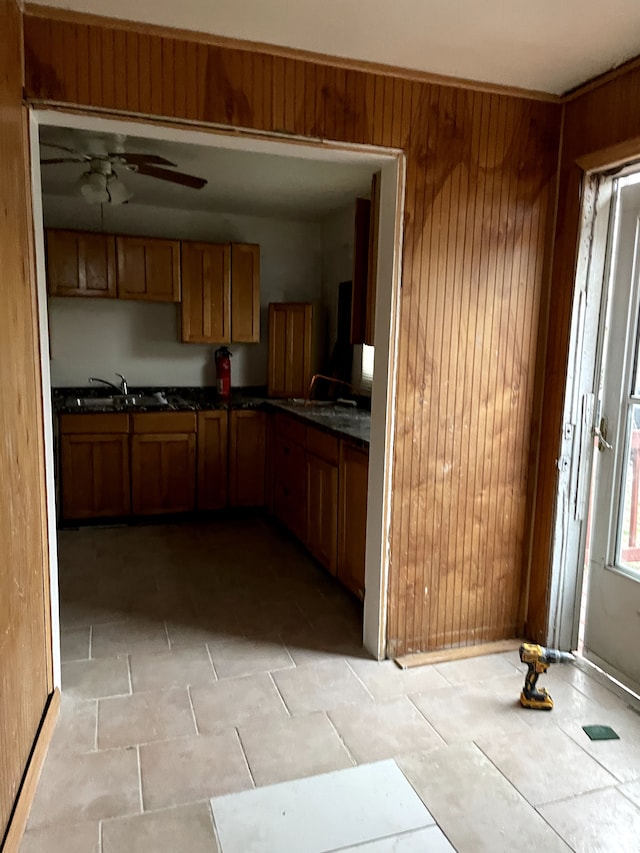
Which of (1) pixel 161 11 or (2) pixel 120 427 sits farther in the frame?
(2) pixel 120 427

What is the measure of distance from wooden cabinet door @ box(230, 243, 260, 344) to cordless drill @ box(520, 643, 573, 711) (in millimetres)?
3289

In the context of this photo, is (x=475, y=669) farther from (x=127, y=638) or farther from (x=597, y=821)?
(x=127, y=638)

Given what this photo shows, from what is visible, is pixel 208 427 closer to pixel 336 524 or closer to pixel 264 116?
pixel 336 524

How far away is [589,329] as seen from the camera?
2.55 m

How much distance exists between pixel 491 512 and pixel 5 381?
2.01 meters

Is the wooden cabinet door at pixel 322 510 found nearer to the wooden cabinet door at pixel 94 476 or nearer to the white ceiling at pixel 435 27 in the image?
the wooden cabinet door at pixel 94 476

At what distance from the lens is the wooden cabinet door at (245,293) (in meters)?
4.77

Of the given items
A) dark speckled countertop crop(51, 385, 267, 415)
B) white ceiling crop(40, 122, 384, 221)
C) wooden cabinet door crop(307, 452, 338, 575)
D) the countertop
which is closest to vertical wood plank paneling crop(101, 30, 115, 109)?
white ceiling crop(40, 122, 384, 221)

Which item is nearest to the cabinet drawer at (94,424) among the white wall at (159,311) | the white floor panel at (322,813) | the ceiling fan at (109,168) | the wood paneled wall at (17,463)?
the white wall at (159,311)

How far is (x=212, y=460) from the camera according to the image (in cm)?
463

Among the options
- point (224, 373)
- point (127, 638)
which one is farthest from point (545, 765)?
point (224, 373)

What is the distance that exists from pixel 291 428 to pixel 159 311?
64.6 inches

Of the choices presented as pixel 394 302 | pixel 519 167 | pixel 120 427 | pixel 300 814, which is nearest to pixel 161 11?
pixel 394 302

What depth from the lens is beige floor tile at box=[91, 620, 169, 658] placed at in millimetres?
2727
